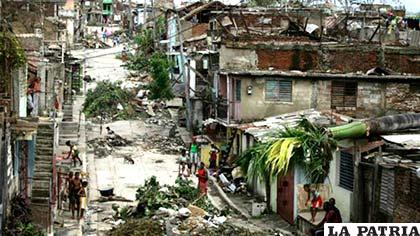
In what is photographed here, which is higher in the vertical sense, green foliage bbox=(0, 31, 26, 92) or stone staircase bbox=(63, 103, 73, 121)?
green foliage bbox=(0, 31, 26, 92)

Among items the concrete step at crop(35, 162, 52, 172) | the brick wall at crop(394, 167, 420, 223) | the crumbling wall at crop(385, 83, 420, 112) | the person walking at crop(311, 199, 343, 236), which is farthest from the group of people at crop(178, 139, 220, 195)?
the brick wall at crop(394, 167, 420, 223)

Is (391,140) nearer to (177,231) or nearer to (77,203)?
(177,231)

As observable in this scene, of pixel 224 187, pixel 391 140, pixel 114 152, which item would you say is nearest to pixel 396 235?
pixel 391 140

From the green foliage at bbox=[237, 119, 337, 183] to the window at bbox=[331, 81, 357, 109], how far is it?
8.39 meters

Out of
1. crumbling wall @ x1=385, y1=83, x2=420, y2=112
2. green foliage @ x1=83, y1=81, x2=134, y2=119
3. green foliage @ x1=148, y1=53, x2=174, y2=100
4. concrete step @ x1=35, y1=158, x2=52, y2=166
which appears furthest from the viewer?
green foliage @ x1=148, y1=53, x2=174, y2=100

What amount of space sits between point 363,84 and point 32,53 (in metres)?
12.1

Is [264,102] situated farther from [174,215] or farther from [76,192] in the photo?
[174,215]

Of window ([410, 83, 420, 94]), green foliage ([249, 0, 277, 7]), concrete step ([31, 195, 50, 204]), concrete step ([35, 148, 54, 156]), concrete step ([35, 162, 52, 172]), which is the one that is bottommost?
concrete step ([31, 195, 50, 204])

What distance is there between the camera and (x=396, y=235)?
9.45 metres

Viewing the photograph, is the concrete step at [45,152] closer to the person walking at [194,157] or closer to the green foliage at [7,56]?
the green foliage at [7,56]

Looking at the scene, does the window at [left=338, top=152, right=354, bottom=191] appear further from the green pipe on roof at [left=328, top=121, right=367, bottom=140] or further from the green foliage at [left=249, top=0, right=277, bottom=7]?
the green foliage at [left=249, top=0, right=277, bottom=7]

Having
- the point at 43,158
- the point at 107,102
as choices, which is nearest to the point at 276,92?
the point at 43,158

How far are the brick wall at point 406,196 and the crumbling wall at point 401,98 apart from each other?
1417 cm

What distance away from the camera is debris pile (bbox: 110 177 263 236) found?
60.5 feet
